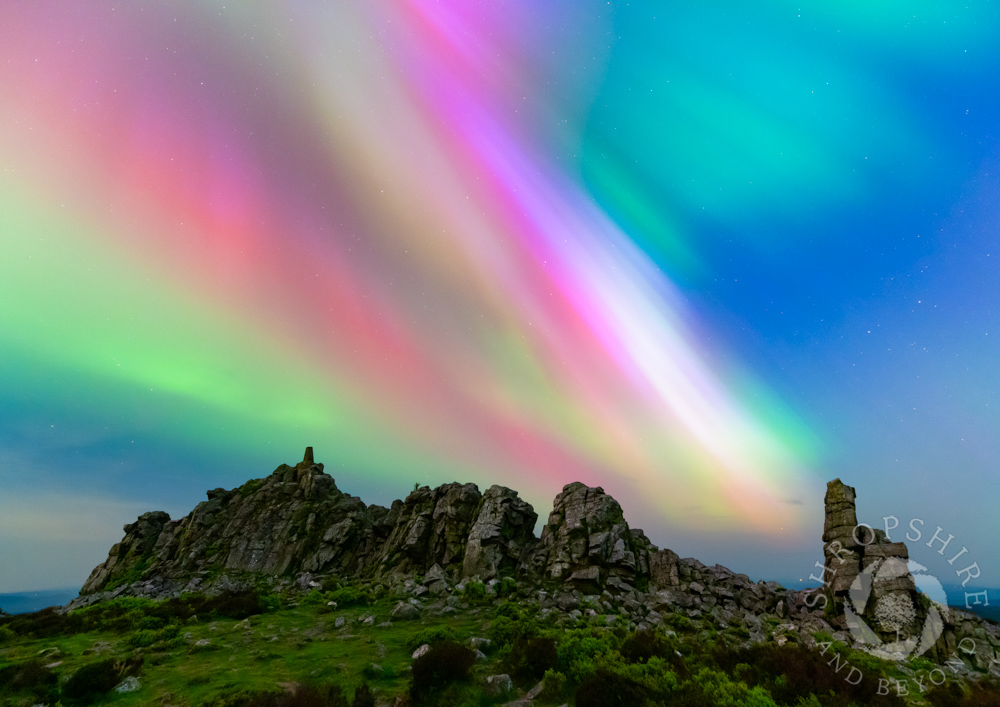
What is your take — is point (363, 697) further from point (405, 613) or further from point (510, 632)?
point (405, 613)

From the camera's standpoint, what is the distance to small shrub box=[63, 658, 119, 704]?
51.2 ft

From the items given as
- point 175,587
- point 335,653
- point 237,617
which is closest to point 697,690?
point 335,653

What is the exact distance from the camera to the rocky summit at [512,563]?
2877cm

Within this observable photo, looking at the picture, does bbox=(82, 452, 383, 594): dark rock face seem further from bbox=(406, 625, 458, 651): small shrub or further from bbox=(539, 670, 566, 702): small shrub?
bbox=(539, 670, 566, 702): small shrub

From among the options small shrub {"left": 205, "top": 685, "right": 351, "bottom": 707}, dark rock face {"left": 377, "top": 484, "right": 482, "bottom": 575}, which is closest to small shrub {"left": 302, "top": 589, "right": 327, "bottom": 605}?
dark rock face {"left": 377, "top": 484, "right": 482, "bottom": 575}

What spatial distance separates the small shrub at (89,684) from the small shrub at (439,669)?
39.0 ft

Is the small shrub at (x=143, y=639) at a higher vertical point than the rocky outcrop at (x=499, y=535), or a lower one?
lower

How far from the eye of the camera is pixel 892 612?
92.6 ft

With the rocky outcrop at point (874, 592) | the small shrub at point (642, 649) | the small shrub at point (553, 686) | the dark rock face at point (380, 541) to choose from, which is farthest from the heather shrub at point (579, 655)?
the rocky outcrop at point (874, 592)

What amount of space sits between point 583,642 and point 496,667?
413 centimetres

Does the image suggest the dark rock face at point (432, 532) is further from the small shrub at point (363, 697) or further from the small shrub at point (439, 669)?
the small shrub at point (363, 697)

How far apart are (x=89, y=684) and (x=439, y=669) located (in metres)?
13.5

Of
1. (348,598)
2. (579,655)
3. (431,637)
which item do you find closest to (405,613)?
(348,598)

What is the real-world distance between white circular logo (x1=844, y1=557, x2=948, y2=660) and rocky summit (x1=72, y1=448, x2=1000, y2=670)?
0.24ft
